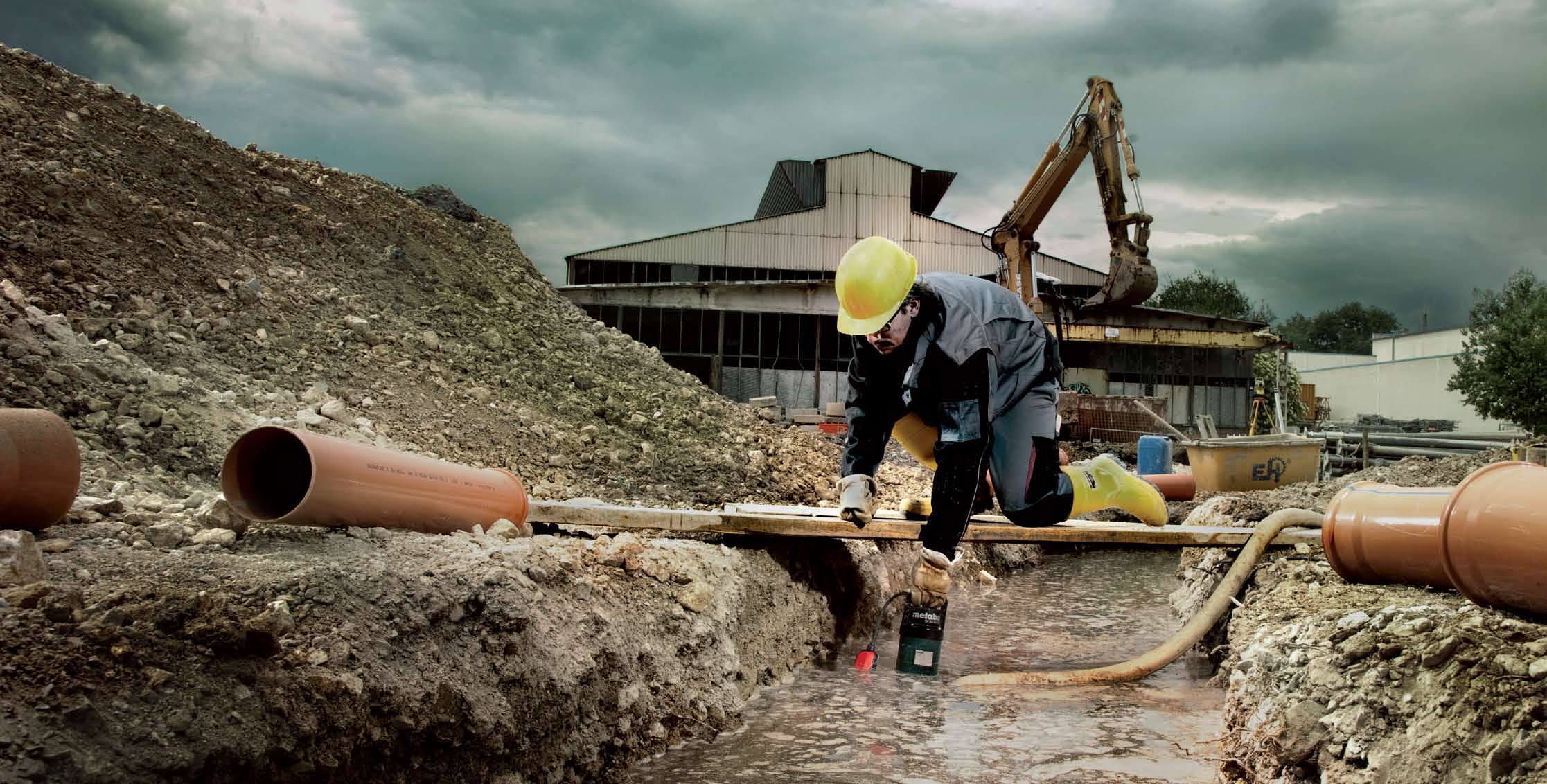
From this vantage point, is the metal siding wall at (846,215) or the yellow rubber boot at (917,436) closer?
the yellow rubber boot at (917,436)

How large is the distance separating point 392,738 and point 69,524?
1494 millimetres

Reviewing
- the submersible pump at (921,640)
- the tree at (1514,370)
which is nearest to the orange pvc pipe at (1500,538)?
the submersible pump at (921,640)

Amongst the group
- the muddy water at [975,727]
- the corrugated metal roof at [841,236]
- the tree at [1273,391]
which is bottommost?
the muddy water at [975,727]

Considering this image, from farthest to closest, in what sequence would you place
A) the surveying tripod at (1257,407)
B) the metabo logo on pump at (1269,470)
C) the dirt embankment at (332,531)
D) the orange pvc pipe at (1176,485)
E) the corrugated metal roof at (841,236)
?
1. the corrugated metal roof at (841,236)
2. the surveying tripod at (1257,407)
3. the metabo logo on pump at (1269,470)
4. the orange pvc pipe at (1176,485)
5. the dirt embankment at (332,531)

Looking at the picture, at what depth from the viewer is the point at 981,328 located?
13.9 ft

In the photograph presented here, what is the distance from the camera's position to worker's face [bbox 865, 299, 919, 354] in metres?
4.23

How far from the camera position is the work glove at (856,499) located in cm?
465

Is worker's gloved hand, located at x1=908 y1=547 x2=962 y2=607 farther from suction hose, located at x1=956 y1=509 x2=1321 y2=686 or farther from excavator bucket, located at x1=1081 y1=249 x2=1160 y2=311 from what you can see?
excavator bucket, located at x1=1081 y1=249 x2=1160 y2=311

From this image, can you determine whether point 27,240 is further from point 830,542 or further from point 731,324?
point 731,324

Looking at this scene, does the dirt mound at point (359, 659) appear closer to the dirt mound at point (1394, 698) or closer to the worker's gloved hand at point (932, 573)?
the worker's gloved hand at point (932, 573)

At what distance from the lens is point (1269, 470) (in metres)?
12.0

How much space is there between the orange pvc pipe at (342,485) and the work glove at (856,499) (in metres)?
1.62

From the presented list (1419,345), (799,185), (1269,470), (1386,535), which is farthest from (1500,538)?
(1419,345)

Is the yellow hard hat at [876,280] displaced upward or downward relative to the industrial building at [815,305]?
downward
